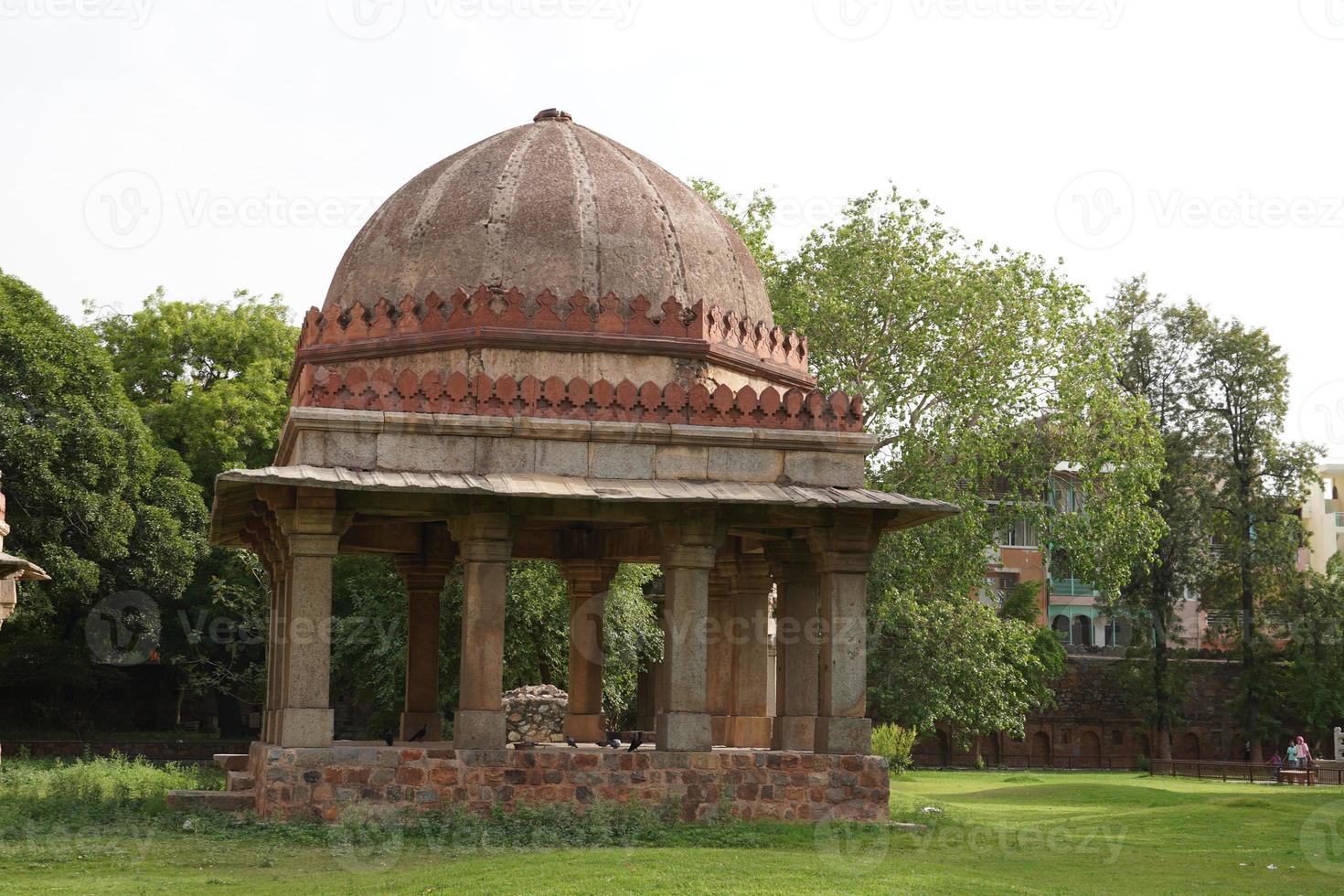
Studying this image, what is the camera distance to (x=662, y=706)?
14625 millimetres

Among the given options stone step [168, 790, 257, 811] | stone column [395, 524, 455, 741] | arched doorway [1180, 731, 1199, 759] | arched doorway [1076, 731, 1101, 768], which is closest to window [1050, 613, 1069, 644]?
arched doorway [1180, 731, 1199, 759]

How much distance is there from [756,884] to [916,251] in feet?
65.9

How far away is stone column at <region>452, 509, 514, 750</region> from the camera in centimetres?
1404

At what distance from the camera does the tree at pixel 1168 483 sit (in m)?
42.4

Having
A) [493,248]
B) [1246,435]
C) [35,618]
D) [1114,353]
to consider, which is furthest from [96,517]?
[1246,435]

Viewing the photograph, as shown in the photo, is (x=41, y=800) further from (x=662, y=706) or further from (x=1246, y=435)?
(x=1246, y=435)

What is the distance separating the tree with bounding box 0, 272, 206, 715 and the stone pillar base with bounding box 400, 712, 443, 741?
12.1 metres

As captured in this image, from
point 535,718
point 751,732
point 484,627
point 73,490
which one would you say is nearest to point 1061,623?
point 73,490

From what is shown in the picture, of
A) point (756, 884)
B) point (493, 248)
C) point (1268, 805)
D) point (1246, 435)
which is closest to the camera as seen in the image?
point (756, 884)

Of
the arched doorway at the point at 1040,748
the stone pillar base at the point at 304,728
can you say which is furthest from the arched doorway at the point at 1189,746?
the stone pillar base at the point at 304,728

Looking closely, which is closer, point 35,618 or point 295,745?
point 295,745

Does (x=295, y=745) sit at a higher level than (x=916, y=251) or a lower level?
lower

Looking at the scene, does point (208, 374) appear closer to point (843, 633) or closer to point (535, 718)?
point (535, 718)

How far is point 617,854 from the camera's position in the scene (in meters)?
11.9
